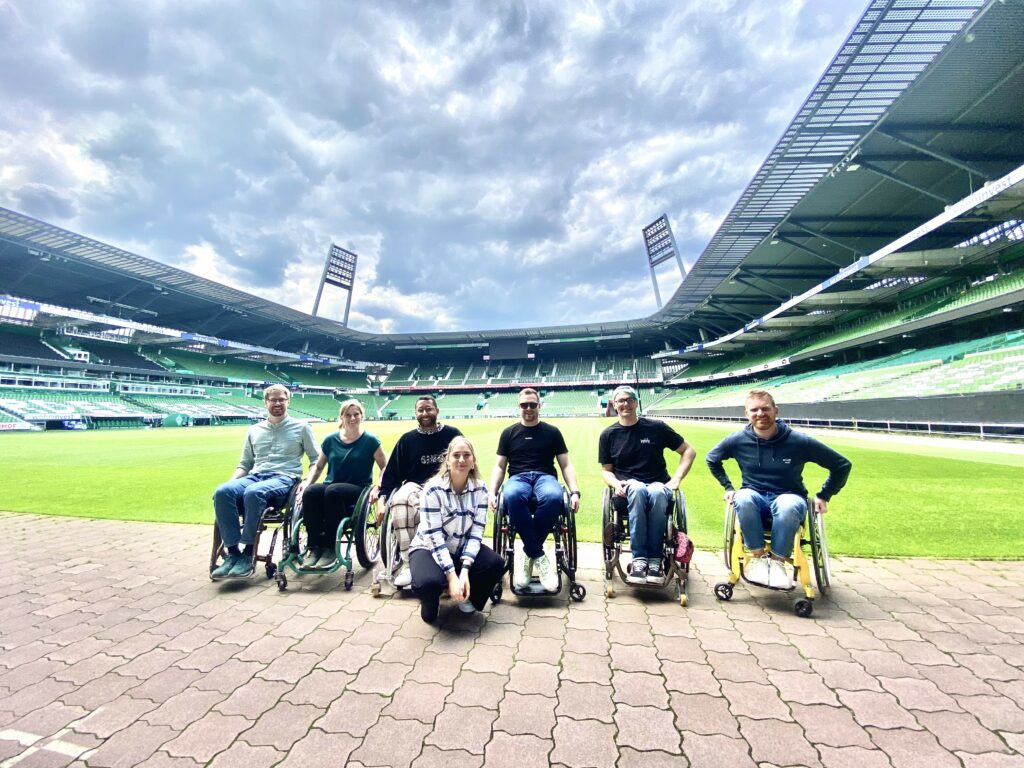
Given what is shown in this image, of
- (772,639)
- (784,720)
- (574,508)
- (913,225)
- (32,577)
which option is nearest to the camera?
(784,720)

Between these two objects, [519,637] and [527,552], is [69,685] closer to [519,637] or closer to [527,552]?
[519,637]

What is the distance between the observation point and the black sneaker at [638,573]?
3288 millimetres

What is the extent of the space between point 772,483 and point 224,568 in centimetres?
470

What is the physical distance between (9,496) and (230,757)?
Answer: 999cm

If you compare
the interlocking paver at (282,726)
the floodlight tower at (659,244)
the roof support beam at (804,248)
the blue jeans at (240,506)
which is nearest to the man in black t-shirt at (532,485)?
the interlocking paver at (282,726)

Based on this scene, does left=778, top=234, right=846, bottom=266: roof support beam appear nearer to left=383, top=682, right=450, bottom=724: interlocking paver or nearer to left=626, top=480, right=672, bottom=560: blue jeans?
left=626, top=480, right=672, bottom=560: blue jeans

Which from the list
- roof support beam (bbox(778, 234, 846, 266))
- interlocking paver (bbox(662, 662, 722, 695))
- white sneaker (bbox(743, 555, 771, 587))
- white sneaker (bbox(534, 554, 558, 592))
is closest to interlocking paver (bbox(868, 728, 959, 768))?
interlocking paver (bbox(662, 662, 722, 695))

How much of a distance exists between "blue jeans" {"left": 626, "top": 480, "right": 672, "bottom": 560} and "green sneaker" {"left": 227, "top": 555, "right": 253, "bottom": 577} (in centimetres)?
332

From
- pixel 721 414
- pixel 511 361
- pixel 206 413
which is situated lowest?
pixel 206 413

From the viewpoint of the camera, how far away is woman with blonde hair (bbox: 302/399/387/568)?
3832 millimetres

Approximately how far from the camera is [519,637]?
2768 mm

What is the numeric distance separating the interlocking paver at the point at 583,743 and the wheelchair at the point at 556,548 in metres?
1.36

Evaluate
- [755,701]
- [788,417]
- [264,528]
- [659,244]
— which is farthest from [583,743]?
[659,244]

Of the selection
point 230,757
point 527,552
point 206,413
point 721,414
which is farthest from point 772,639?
point 206,413
